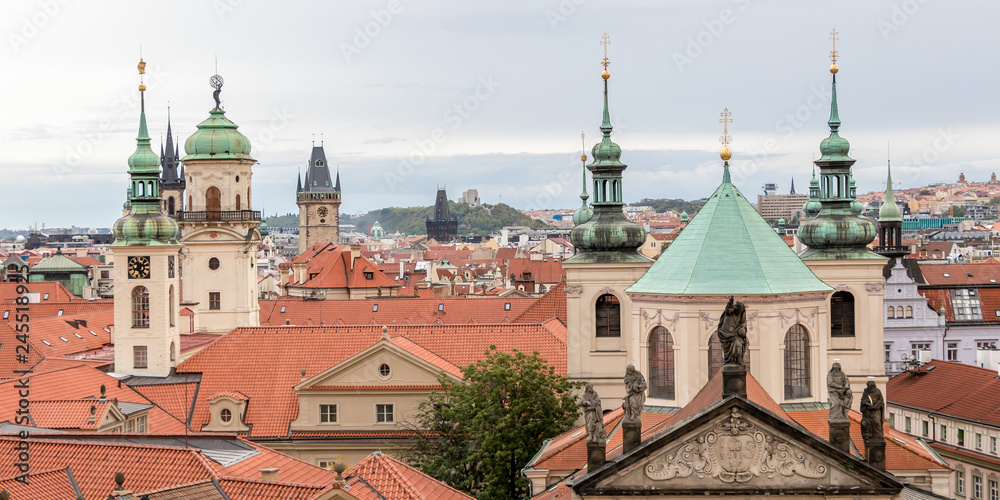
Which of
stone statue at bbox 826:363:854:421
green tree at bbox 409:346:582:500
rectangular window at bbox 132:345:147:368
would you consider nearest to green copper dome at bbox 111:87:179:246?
rectangular window at bbox 132:345:147:368

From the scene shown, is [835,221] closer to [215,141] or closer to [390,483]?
[390,483]

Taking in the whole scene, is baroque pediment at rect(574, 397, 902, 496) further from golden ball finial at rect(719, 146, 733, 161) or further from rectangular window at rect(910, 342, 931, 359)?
rectangular window at rect(910, 342, 931, 359)

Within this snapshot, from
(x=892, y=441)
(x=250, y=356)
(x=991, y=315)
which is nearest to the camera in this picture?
(x=892, y=441)

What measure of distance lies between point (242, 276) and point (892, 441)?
4212 centimetres

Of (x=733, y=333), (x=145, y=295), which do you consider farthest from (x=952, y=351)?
(x=733, y=333)

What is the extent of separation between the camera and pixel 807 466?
29703 millimetres

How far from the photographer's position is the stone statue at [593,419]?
30.1m

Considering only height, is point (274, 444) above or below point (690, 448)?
below

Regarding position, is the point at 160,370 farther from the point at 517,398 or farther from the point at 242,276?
the point at 517,398

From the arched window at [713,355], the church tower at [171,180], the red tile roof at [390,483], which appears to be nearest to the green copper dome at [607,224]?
the arched window at [713,355]

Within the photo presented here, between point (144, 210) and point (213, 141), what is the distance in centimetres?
1218

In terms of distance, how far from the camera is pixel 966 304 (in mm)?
91812

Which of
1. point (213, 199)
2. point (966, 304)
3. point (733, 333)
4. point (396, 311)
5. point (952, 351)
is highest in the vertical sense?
point (213, 199)

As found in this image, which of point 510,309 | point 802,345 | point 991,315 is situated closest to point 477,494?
point 802,345
